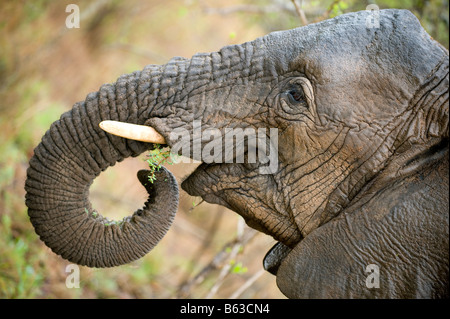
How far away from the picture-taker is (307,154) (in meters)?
3.63

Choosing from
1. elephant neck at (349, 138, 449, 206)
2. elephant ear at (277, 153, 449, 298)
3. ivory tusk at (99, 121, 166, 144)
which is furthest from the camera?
ivory tusk at (99, 121, 166, 144)

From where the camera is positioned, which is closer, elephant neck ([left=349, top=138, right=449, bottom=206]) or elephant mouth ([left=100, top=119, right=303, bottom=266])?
elephant neck ([left=349, top=138, right=449, bottom=206])

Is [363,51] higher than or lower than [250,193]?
higher

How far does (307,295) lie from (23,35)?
769 centimetres

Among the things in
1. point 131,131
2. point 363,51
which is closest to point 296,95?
point 363,51

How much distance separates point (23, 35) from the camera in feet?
31.3

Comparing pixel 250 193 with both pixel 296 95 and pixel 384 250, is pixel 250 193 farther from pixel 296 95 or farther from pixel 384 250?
pixel 384 250

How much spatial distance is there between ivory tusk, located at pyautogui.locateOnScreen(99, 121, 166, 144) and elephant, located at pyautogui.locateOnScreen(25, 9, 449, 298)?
0.06 ft

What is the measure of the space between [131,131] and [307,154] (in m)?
1.10

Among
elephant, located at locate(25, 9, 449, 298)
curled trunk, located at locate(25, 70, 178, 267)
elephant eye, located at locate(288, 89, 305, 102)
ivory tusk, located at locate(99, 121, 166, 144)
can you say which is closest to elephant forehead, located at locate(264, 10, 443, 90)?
elephant, located at locate(25, 9, 449, 298)

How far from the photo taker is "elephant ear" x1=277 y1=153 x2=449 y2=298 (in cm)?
326

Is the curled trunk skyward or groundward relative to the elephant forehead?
groundward

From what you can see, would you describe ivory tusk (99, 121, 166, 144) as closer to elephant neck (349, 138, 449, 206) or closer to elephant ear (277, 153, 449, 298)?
elephant ear (277, 153, 449, 298)
